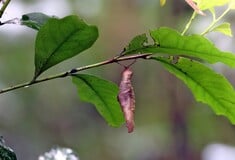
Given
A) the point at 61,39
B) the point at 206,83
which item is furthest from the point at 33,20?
the point at 206,83

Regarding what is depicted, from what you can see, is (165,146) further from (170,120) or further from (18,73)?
(18,73)

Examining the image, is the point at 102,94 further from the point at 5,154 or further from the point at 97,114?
the point at 97,114

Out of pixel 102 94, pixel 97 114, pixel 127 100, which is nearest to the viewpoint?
pixel 127 100

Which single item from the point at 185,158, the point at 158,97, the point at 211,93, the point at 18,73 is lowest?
the point at 185,158

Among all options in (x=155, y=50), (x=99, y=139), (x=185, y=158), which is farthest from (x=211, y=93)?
(x=99, y=139)

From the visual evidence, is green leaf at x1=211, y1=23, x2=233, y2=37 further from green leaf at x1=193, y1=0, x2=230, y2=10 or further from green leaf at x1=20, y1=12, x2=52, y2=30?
green leaf at x1=20, y1=12, x2=52, y2=30

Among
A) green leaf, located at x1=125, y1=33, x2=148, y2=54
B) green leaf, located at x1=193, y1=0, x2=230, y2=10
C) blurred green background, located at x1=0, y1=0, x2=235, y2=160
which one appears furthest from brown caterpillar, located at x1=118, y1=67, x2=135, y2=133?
blurred green background, located at x1=0, y1=0, x2=235, y2=160
